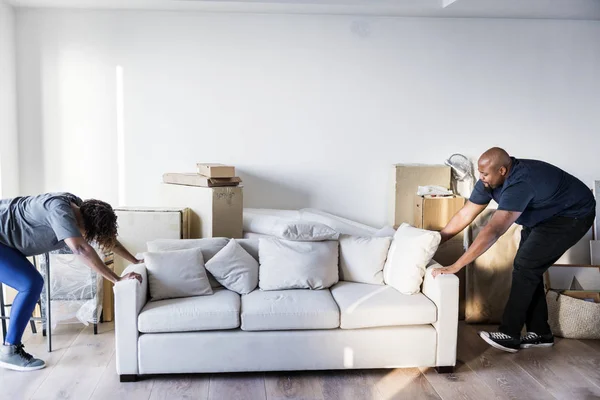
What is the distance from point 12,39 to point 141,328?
3.15 metres

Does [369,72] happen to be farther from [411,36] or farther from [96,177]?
[96,177]

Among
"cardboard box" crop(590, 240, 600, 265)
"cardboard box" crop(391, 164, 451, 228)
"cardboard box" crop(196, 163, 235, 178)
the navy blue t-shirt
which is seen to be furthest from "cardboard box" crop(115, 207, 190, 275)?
"cardboard box" crop(590, 240, 600, 265)

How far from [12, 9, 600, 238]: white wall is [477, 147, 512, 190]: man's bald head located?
170 centimetres

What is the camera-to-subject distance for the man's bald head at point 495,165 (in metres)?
4.12

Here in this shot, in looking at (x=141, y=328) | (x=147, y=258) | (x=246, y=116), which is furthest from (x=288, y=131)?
(x=141, y=328)

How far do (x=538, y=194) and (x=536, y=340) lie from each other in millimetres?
1076

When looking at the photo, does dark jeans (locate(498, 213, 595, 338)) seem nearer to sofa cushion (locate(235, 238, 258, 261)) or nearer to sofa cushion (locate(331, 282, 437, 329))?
sofa cushion (locate(331, 282, 437, 329))

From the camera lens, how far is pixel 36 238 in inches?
149

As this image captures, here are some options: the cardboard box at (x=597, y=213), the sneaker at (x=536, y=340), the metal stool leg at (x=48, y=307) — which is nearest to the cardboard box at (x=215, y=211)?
the metal stool leg at (x=48, y=307)

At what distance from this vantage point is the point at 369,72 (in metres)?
5.78

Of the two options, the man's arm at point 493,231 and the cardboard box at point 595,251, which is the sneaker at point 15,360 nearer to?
the man's arm at point 493,231

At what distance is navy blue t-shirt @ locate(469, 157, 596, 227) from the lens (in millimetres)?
4074

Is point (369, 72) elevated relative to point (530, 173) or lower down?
elevated

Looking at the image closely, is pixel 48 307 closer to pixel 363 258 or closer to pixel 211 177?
pixel 211 177
